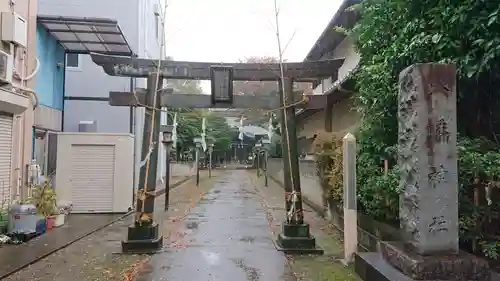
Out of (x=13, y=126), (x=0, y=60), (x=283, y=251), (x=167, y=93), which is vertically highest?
(x=0, y=60)

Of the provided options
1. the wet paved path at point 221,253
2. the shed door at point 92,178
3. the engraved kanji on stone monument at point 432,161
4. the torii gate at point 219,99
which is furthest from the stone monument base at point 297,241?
the shed door at point 92,178

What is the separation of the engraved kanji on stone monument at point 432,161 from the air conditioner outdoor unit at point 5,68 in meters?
7.88

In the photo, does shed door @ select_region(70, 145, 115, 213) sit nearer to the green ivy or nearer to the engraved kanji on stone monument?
the green ivy

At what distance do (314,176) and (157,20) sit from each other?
13.0 m

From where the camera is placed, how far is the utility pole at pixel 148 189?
338 inches

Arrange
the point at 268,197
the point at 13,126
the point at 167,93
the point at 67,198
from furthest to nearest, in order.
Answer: the point at 268,197 → the point at 67,198 → the point at 13,126 → the point at 167,93

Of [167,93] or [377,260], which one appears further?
[167,93]

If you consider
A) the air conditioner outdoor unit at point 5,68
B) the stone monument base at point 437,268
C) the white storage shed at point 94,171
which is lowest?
the stone monument base at point 437,268

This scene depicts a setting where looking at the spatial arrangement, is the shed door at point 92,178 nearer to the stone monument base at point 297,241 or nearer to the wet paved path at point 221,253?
the wet paved path at point 221,253

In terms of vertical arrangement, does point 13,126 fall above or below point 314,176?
above

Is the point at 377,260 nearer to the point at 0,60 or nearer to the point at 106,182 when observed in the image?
the point at 0,60

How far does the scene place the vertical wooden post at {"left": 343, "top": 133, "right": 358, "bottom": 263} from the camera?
25.2 ft

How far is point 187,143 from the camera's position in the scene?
36812mm

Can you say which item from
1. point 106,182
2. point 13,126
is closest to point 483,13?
point 13,126
